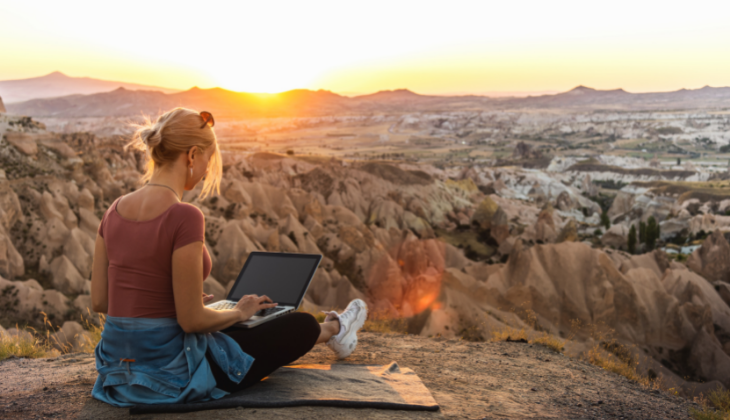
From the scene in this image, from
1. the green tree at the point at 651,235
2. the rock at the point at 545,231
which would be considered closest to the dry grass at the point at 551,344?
the rock at the point at 545,231

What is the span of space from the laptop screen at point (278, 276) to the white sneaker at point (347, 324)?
51cm

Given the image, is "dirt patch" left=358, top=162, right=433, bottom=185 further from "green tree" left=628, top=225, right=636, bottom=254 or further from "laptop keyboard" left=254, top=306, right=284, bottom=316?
"laptop keyboard" left=254, top=306, right=284, bottom=316

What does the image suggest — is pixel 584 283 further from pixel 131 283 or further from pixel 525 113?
pixel 525 113

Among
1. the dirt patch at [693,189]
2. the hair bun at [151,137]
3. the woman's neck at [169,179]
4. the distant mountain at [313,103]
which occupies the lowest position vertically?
the dirt patch at [693,189]

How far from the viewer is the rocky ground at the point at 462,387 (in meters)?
2.60

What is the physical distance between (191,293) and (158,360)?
47 cm

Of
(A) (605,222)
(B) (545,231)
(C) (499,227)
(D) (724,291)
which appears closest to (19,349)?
(D) (724,291)

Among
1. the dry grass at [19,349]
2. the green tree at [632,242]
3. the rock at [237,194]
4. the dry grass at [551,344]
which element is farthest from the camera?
the green tree at [632,242]

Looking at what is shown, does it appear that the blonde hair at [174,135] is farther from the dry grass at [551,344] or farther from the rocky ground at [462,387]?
the dry grass at [551,344]

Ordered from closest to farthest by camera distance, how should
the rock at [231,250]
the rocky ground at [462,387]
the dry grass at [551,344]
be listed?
the rocky ground at [462,387]
the dry grass at [551,344]
the rock at [231,250]

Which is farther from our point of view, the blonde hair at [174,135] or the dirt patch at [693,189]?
the dirt patch at [693,189]

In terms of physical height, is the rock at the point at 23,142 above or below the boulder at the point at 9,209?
above

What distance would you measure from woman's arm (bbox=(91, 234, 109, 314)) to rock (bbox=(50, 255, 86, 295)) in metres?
16.2

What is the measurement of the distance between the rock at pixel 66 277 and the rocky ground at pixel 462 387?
13.9 metres
